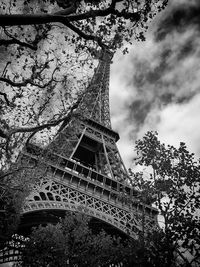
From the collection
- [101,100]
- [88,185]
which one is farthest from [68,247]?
[101,100]

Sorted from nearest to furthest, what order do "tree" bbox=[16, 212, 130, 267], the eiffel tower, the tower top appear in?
the eiffel tower → "tree" bbox=[16, 212, 130, 267] → the tower top

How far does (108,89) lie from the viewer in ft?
142

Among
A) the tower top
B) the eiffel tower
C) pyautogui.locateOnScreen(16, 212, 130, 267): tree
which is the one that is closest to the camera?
the eiffel tower

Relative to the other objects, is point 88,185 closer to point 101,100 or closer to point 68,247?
point 68,247

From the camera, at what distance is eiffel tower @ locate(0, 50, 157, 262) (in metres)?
13.7

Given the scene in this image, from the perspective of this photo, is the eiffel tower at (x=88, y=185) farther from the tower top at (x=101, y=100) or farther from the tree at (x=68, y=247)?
the tower top at (x=101, y=100)

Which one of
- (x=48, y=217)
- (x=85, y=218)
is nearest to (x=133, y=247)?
(x=85, y=218)

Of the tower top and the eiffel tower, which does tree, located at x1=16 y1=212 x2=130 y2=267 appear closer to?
the eiffel tower

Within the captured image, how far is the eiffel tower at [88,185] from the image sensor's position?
1367cm

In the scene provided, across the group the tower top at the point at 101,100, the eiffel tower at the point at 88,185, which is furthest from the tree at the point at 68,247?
the tower top at the point at 101,100

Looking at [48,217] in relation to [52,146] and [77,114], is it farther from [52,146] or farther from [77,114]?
[77,114]

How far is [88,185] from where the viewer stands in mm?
24594

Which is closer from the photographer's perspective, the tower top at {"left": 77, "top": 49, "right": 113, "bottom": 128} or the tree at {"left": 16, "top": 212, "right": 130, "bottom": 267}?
the tree at {"left": 16, "top": 212, "right": 130, "bottom": 267}

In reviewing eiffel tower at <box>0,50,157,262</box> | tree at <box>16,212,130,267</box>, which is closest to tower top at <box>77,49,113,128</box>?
eiffel tower at <box>0,50,157,262</box>
